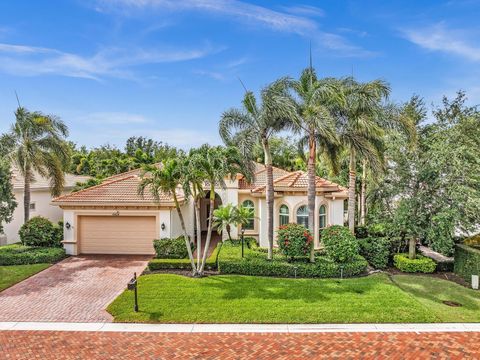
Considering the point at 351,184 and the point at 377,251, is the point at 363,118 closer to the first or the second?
the point at 351,184

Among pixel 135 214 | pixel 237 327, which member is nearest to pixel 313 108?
pixel 237 327

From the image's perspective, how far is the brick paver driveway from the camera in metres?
10.5

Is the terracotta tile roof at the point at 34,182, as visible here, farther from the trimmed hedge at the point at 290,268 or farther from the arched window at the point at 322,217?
the arched window at the point at 322,217

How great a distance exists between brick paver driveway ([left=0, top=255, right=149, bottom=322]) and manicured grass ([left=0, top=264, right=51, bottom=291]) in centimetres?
33

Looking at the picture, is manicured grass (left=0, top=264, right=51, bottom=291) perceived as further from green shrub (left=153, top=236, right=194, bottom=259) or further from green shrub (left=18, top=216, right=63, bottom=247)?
green shrub (left=153, top=236, right=194, bottom=259)

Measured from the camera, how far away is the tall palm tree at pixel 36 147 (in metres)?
18.3

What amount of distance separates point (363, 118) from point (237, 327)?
11685 mm

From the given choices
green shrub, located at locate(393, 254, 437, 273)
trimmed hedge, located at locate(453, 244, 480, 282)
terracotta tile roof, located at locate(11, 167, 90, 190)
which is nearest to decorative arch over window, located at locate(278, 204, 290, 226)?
green shrub, located at locate(393, 254, 437, 273)

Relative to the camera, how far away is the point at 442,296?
1224 cm

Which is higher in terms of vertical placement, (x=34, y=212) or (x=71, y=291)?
(x=34, y=212)

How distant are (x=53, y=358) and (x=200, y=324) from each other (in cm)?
404

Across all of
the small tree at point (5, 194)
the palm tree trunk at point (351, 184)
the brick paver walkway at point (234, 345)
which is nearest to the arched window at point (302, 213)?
the palm tree trunk at point (351, 184)

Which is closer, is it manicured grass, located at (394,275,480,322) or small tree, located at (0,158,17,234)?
manicured grass, located at (394,275,480,322)

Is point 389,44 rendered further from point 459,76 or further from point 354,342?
point 354,342
